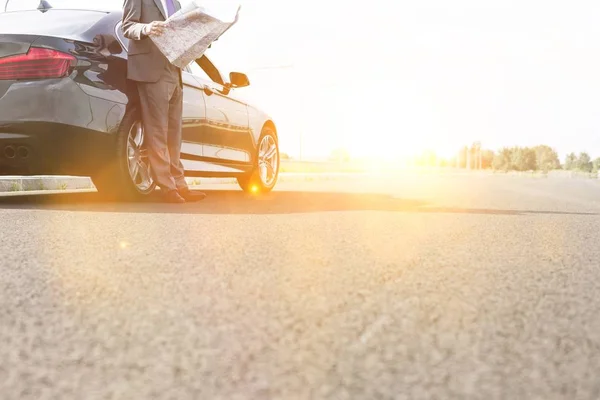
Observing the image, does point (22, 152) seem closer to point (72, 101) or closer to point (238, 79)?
point (72, 101)

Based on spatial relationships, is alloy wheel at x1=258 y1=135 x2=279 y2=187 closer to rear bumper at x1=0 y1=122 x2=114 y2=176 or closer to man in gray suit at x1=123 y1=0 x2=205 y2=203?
man in gray suit at x1=123 y1=0 x2=205 y2=203

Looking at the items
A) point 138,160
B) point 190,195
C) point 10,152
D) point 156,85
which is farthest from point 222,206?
point 10,152

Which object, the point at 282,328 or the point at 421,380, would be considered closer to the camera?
the point at 421,380

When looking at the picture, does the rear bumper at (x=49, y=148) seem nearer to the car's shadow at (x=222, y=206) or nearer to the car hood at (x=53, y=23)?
the car's shadow at (x=222, y=206)

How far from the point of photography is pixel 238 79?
8414mm

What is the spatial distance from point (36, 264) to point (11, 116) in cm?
305

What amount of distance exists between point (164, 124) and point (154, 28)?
2.95 ft

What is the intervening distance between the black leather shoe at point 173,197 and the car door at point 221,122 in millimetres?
866

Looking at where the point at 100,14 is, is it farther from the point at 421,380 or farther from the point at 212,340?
the point at 421,380

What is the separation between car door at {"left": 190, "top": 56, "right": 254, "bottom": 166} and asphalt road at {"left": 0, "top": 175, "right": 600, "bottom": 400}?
3222mm

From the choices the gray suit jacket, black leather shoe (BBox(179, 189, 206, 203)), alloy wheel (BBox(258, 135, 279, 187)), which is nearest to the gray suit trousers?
the gray suit jacket

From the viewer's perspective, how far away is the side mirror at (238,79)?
837 centimetres

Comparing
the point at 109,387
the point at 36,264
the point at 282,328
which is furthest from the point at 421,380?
the point at 36,264

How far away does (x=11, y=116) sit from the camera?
6.16 metres
